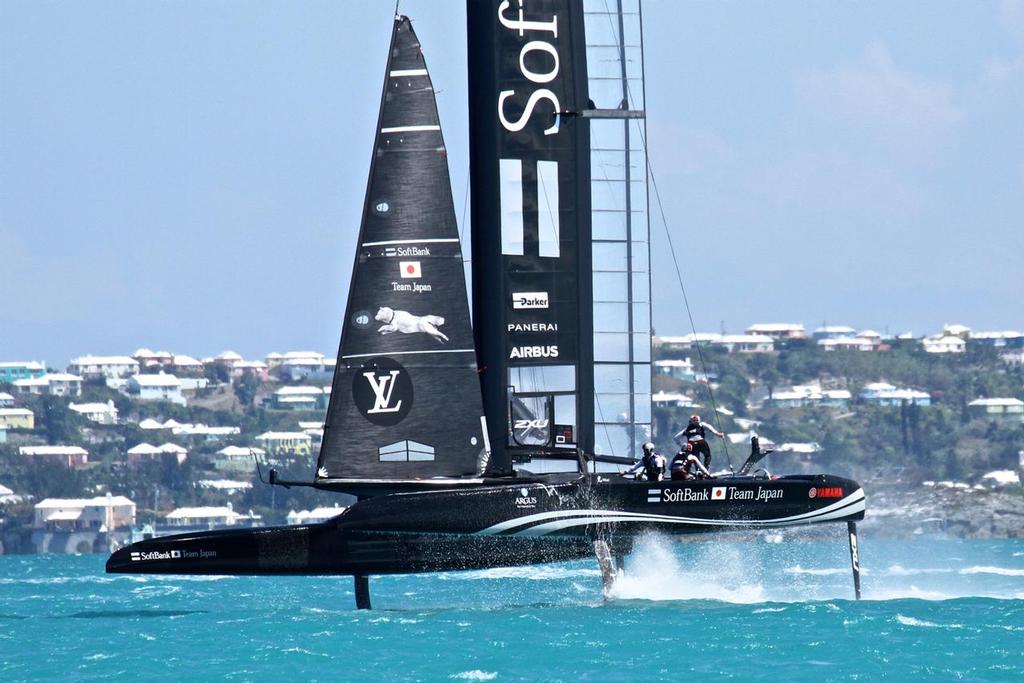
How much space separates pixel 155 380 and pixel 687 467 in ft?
296

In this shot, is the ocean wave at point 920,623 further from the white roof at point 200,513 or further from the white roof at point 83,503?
the white roof at point 83,503

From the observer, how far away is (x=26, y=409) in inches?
3757

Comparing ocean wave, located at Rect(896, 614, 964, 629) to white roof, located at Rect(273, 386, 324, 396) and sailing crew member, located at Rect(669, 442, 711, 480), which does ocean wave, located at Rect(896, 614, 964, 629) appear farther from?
white roof, located at Rect(273, 386, 324, 396)

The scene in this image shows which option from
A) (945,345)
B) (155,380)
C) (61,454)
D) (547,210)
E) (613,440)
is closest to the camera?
(547,210)

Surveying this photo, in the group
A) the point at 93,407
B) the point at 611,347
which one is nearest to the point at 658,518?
the point at 611,347

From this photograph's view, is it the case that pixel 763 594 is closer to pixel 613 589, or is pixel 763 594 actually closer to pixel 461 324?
pixel 613 589

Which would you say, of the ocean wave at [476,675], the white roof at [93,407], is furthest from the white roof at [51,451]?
the ocean wave at [476,675]

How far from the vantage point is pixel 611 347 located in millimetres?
19969

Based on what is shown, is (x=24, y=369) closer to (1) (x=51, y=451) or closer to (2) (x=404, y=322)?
(1) (x=51, y=451)

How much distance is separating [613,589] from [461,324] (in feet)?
10.2

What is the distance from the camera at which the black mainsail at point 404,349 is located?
18219 millimetres

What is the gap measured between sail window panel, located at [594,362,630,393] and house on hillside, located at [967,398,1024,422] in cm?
7414

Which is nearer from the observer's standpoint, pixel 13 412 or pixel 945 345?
pixel 13 412

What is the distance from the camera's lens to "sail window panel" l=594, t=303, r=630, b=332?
19891 millimetres
